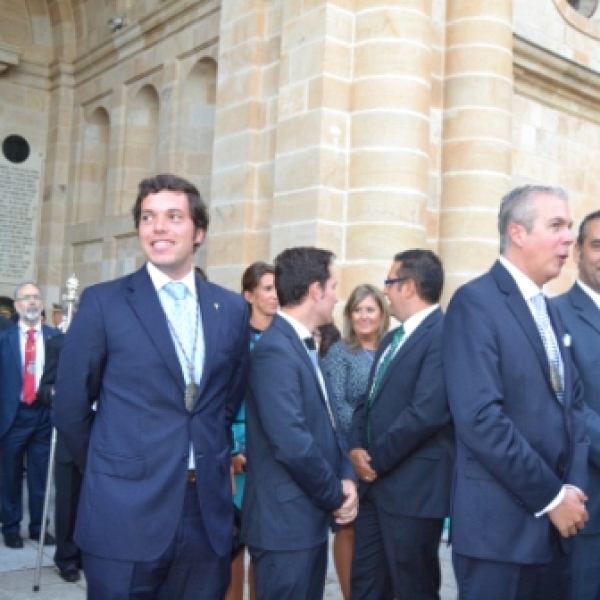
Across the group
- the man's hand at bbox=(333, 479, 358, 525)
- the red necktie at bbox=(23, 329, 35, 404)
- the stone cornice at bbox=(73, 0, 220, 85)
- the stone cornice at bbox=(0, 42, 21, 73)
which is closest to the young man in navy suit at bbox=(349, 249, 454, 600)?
the man's hand at bbox=(333, 479, 358, 525)

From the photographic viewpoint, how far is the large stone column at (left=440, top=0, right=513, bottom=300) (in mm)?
7762

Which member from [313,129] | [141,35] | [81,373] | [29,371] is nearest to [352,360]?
[81,373]

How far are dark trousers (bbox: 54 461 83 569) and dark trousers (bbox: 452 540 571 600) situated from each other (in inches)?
116

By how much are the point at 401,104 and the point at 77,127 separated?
692 cm

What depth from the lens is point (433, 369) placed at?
349cm

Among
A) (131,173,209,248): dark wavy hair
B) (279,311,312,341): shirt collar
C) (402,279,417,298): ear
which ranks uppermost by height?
(131,173,209,248): dark wavy hair

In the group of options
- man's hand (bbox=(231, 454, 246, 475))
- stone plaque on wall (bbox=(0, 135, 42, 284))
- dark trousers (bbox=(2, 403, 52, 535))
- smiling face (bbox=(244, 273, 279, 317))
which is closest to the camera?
man's hand (bbox=(231, 454, 246, 475))

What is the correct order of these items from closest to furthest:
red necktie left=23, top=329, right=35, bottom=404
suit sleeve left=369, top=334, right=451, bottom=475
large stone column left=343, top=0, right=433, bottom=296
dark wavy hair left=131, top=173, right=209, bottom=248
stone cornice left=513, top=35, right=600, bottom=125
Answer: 1. dark wavy hair left=131, top=173, right=209, bottom=248
2. suit sleeve left=369, top=334, right=451, bottom=475
3. red necktie left=23, top=329, right=35, bottom=404
4. large stone column left=343, top=0, right=433, bottom=296
5. stone cornice left=513, top=35, right=600, bottom=125

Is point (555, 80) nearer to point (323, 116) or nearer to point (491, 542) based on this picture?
point (323, 116)

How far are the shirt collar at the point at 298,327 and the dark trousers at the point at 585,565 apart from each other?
1.40 metres

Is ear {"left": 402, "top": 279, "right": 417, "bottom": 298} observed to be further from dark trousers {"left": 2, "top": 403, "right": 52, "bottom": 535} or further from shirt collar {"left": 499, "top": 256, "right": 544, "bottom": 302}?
dark trousers {"left": 2, "top": 403, "right": 52, "bottom": 535}

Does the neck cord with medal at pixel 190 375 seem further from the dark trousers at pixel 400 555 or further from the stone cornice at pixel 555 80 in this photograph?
the stone cornice at pixel 555 80

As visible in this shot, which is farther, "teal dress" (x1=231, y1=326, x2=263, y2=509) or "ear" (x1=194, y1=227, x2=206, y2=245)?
"teal dress" (x1=231, y1=326, x2=263, y2=509)

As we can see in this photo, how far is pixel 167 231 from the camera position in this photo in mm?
2723
